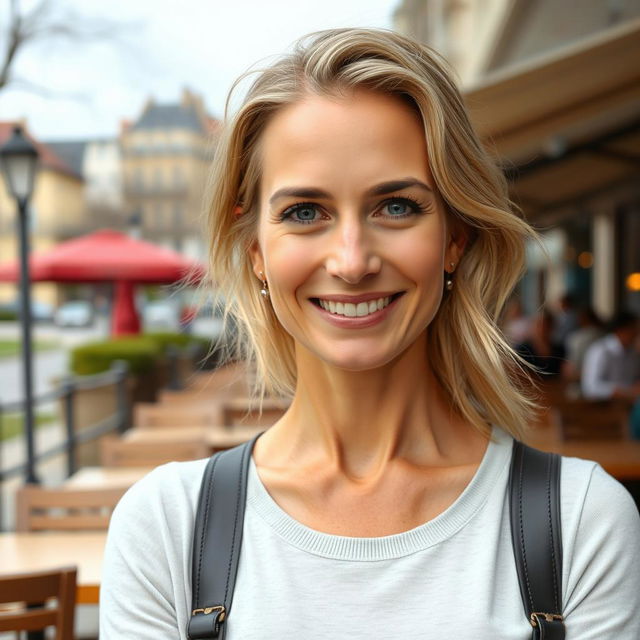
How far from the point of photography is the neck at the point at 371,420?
1320 mm

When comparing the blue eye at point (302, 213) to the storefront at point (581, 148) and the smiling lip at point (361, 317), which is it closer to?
the smiling lip at point (361, 317)

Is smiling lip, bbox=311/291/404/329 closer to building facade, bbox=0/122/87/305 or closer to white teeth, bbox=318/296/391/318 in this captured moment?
white teeth, bbox=318/296/391/318

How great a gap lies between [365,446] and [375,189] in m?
0.40

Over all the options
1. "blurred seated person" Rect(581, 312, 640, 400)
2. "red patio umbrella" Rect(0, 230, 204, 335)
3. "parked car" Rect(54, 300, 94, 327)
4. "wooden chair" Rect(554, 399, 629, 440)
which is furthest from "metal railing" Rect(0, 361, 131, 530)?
"parked car" Rect(54, 300, 94, 327)

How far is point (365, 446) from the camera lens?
134 cm

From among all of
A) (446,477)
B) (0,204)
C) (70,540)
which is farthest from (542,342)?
(0,204)

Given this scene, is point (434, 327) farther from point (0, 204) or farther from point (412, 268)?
point (0, 204)

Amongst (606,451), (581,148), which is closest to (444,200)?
(606,451)

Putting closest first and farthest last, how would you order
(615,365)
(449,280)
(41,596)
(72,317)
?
(449,280), (41,596), (615,365), (72,317)

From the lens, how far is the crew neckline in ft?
3.94

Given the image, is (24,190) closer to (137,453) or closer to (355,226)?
(137,453)

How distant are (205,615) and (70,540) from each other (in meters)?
2.37

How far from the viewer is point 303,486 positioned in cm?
129

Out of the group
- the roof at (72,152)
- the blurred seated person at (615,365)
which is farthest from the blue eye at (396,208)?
the roof at (72,152)
